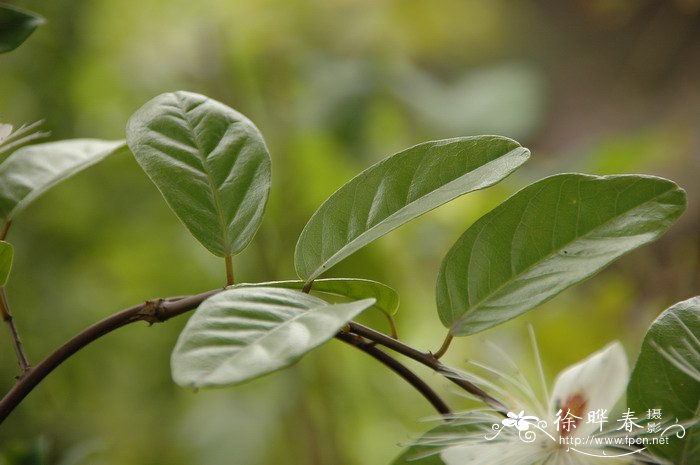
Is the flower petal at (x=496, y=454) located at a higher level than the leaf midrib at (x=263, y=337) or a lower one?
lower

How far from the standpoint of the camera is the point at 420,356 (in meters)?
0.31

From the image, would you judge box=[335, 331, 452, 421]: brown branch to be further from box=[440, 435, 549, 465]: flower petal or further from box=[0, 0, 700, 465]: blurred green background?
box=[0, 0, 700, 465]: blurred green background

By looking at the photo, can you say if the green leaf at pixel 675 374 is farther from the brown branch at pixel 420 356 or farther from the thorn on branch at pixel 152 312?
→ the thorn on branch at pixel 152 312

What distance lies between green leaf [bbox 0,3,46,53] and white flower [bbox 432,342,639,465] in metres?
0.27

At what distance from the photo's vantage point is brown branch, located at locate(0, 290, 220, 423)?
0.31m

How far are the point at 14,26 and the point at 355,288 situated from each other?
220 mm

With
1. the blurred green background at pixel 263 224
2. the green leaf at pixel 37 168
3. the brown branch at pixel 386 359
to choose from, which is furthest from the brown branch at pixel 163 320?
the blurred green background at pixel 263 224

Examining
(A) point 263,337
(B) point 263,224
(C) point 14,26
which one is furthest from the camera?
(B) point 263,224

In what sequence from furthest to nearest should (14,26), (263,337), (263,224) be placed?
(263,224)
(14,26)
(263,337)

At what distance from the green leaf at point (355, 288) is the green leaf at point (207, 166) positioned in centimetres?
3

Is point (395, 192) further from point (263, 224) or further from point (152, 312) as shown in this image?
point (263, 224)

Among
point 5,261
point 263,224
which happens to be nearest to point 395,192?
point 5,261

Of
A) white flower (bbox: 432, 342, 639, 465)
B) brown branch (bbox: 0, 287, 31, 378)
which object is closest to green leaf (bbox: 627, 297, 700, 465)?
white flower (bbox: 432, 342, 639, 465)

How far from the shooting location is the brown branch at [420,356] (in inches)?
12.0
